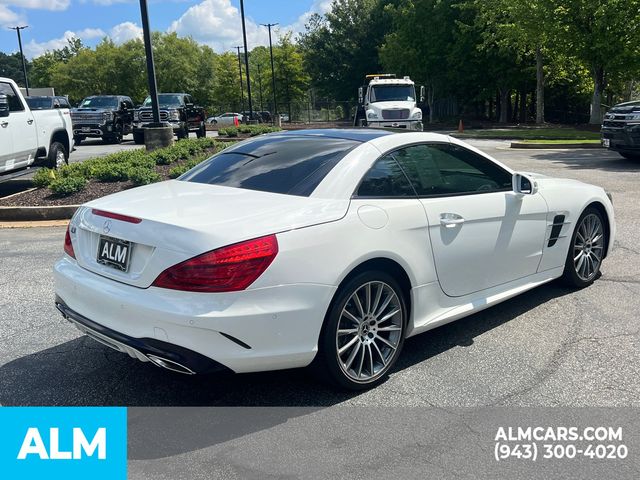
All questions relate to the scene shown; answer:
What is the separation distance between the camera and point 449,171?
4.49 metres

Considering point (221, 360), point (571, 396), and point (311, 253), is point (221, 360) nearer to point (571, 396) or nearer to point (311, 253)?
point (311, 253)

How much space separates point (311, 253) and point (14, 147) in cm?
943

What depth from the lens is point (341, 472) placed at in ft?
9.66

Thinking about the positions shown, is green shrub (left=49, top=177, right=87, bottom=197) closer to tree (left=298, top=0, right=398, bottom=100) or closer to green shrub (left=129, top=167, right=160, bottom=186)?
green shrub (left=129, top=167, right=160, bottom=186)

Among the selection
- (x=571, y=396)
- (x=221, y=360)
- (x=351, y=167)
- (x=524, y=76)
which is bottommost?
(x=571, y=396)

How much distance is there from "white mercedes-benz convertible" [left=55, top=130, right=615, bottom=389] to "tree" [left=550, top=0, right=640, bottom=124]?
23.3 metres

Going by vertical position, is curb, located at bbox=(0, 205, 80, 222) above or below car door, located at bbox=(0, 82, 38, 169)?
below

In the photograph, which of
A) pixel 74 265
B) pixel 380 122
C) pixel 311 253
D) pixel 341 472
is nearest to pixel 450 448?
pixel 341 472

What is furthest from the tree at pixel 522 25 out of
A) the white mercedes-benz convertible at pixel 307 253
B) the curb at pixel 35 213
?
the white mercedes-benz convertible at pixel 307 253

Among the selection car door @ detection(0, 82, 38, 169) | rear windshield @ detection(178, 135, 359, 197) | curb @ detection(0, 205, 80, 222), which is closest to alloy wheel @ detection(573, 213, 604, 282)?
rear windshield @ detection(178, 135, 359, 197)

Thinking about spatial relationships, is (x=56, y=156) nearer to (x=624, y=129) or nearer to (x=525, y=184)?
(x=525, y=184)

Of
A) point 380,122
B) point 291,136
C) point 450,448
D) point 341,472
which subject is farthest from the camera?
point 380,122

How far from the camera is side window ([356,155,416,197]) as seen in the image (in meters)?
3.91

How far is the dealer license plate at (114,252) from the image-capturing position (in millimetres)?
3445
